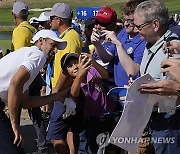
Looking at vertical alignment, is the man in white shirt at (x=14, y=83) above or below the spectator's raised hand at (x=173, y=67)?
below

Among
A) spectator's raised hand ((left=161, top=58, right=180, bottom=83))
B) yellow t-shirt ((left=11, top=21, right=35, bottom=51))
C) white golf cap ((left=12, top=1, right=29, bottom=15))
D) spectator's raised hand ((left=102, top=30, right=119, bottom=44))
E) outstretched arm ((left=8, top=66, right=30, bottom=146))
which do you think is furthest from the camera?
white golf cap ((left=12, top=1, right=29, bottom=15))

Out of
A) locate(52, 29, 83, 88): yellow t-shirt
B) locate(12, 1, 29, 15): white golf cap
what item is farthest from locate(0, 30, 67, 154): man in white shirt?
locate(12, 1, 29, 15): white golf cap

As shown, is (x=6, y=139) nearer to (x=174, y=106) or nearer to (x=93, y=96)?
(x=93, y=96)

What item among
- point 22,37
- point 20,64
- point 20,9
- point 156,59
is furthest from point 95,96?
point 20,9

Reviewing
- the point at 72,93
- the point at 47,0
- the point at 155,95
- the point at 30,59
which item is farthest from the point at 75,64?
the point at 47,0

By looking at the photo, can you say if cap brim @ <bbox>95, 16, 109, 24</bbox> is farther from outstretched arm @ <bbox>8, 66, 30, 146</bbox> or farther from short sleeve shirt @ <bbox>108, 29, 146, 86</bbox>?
outstretched arm @ <bbox>8, 66, 30, 146</bbox>

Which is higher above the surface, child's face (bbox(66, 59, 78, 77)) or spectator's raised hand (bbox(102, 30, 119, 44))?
spectator's raised hand (bbox(102, 30, 119, 44))

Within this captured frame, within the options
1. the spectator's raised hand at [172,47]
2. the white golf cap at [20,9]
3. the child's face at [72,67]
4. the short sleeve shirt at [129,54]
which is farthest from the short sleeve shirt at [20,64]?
the white golf cap at [20,9]

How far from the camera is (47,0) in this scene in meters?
57.0

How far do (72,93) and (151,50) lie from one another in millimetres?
1176

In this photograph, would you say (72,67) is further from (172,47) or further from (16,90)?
(172,47)

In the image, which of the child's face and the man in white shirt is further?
the child's face

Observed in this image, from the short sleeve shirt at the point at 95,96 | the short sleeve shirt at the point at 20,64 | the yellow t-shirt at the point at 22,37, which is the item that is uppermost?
the short sleeve shirt at the point at 20,64

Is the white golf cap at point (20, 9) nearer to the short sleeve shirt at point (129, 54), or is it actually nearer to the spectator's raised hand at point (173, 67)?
the short sleeve shirt at point (129, 54)
